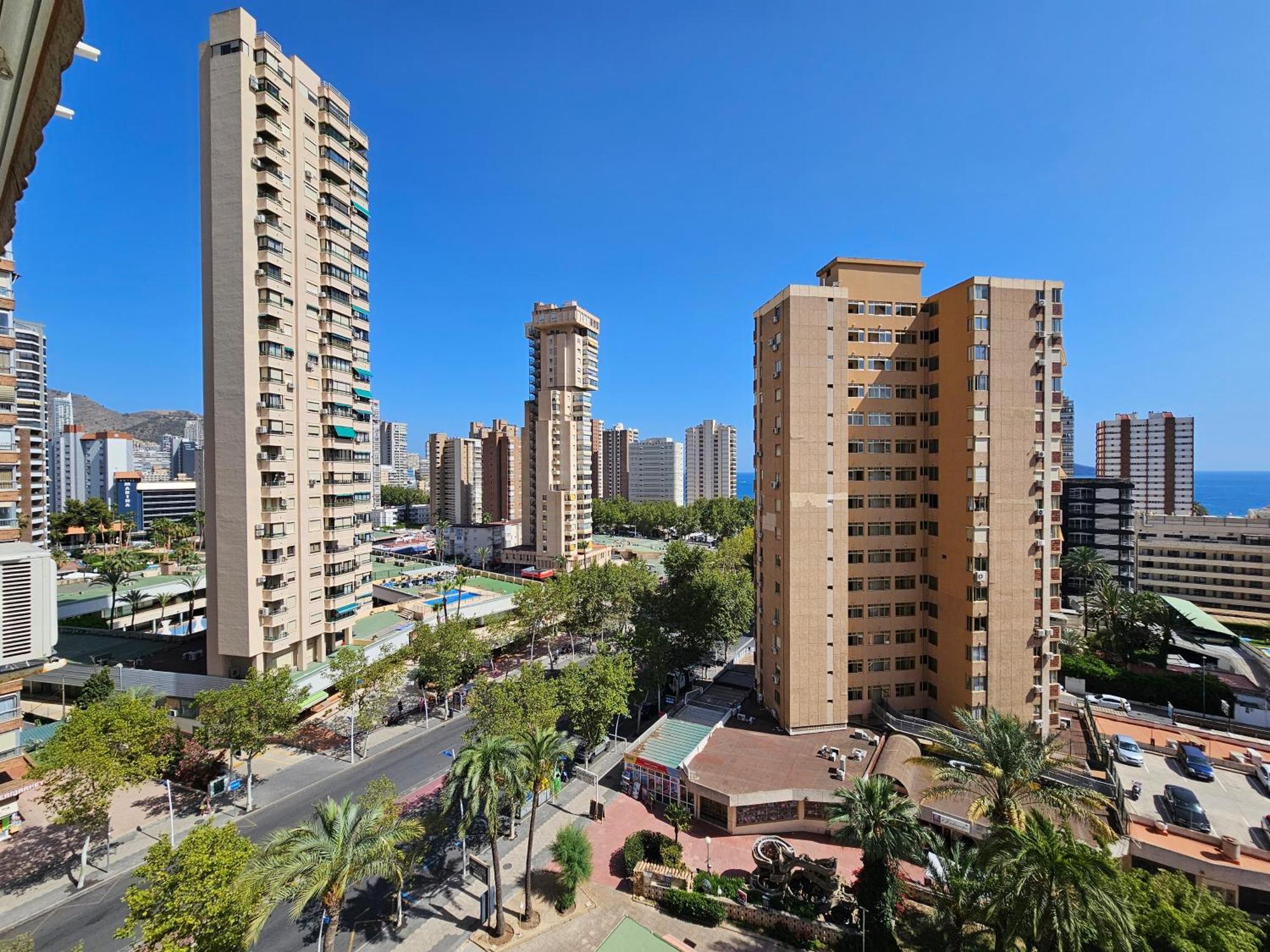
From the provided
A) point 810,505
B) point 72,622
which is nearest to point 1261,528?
point 810,505

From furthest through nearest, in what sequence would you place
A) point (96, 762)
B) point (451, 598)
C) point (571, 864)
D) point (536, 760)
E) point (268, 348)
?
point (451, 598), point (268, 348), point (96, 762), point (571, 864), point (536, 760)

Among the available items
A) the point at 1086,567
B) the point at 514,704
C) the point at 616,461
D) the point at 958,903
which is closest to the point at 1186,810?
the point at 958,903

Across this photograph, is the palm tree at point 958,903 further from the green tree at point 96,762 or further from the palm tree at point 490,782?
the green tree at point 96,762

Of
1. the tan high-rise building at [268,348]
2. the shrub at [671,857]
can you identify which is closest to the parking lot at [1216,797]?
the shrub at [671,857]

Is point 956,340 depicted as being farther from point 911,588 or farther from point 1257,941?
point 1257,941

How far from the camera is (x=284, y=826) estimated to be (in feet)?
99.1

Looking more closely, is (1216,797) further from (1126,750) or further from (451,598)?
(451,598)

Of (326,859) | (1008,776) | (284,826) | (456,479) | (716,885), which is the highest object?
(456,479)

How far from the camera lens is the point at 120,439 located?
489 feet

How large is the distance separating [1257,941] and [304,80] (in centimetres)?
6892

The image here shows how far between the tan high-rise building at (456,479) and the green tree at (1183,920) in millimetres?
135235

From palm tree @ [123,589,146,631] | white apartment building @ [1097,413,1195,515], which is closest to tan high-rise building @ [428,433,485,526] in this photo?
palm tree @ [123,589,146,631]

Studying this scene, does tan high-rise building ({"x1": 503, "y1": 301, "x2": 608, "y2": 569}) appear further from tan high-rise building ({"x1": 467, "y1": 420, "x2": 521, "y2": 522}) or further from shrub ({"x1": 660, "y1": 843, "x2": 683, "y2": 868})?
shrub ({"x1": 660, "y1": 843, "x2": 683, "y2": 868})

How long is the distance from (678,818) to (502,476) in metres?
111
